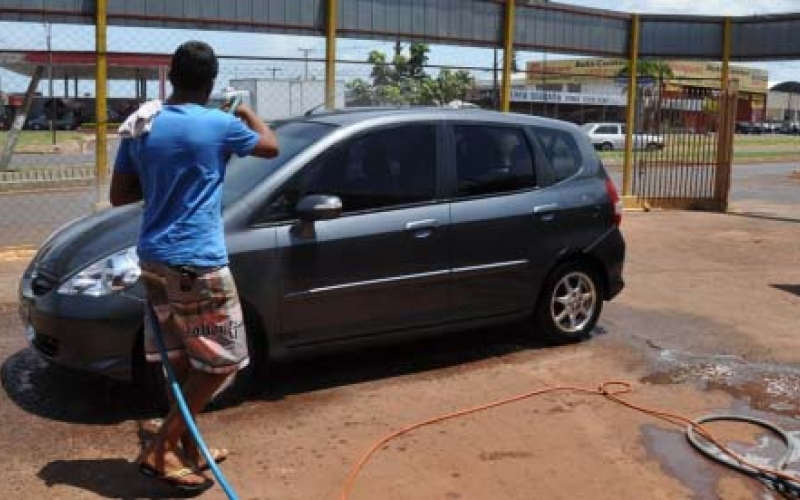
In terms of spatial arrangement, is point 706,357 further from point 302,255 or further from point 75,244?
point 75,244

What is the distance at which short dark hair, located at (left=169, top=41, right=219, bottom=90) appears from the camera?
4016 mm

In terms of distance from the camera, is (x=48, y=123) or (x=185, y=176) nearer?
(x=185, y=176)

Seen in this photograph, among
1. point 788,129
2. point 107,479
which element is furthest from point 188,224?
point 788,129

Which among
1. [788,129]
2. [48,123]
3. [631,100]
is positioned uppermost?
[788,129]

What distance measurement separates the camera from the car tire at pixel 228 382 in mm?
5074

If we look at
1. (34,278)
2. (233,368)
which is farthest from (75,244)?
(233,368)

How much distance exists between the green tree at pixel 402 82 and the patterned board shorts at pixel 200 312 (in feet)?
24.6

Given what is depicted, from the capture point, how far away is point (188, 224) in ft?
13.3

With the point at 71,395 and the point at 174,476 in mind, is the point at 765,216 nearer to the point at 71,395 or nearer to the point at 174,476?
the point at 71,395

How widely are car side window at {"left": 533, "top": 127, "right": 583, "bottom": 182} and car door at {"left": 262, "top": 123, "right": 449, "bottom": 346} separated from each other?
1.03 m

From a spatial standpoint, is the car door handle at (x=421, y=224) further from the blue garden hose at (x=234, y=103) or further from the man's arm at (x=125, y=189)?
the man's arm at (x=125, y=189)

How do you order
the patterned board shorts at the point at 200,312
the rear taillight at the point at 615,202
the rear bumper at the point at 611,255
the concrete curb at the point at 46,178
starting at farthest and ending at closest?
the concrete curb at the point at 46,178
the rear taillight at the point at 615,202
the rear bumper at the point at 611,255
the patterned board shorts at the point at 200,312

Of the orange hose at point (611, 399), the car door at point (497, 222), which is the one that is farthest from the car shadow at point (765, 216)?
the orange hose at point (611, 399)

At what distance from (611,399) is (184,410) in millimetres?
2739
